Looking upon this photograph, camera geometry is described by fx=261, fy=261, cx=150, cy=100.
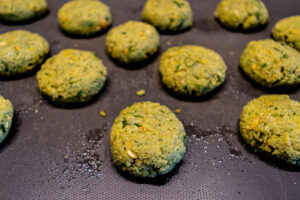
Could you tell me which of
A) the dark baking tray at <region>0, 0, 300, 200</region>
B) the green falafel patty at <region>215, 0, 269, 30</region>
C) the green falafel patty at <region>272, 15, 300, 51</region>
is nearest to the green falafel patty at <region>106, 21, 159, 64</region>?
the dark baking tray at <region>0, 0, 300, 200</region>

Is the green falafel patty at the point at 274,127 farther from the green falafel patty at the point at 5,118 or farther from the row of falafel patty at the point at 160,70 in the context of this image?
the green falafel patty at the point at 5,118

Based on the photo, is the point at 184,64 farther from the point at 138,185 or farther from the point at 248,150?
the point at 138,185

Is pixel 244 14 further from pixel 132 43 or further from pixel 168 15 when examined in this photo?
pixel 132 43

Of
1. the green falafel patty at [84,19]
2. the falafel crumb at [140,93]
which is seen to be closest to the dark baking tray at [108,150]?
the falafel crumb at [140,93]

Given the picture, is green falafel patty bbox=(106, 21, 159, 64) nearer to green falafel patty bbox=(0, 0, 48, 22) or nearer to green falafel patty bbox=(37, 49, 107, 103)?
green falafel patty bbox=(37, 49, 107, 103)

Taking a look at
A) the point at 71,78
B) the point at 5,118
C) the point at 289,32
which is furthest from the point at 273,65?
the point at 5,118

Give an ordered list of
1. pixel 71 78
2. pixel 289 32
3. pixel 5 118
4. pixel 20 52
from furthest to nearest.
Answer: pixel 289 32
pixel 20 52
pixel 71 78
pixel 5 118
